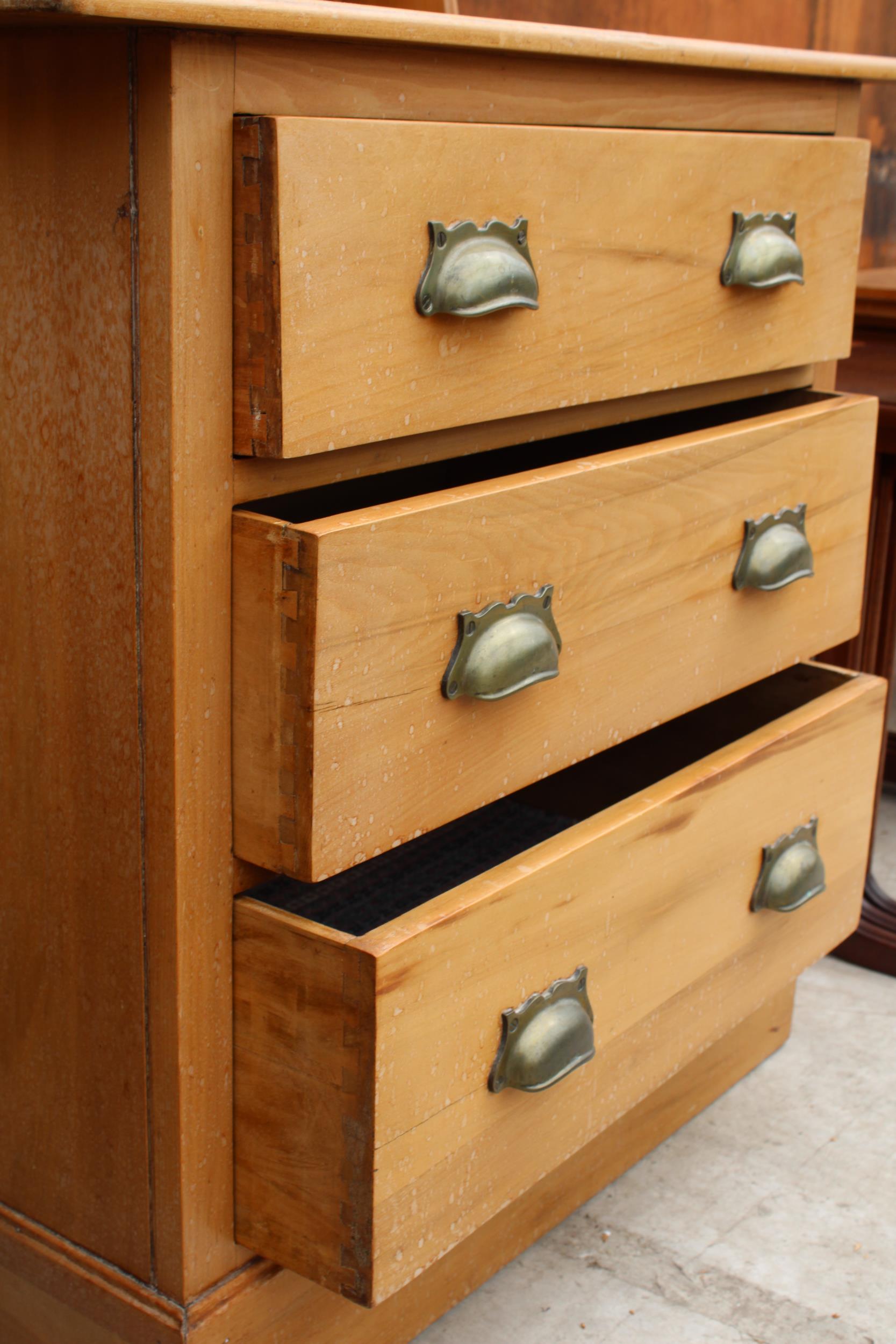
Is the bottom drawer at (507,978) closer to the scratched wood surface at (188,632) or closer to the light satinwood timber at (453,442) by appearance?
the scratched wood surface at (188,632)

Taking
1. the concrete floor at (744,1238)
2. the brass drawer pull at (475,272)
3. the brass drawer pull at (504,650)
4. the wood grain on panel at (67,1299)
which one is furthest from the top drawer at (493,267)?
the concrete floor at (744,1238)

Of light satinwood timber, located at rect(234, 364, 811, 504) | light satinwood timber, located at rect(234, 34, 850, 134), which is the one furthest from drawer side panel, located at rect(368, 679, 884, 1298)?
light satinwood timber, located at rect(234, 34, 850, 134)

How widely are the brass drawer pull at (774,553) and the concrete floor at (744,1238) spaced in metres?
0.48

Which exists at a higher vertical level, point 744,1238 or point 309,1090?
point 309,1090

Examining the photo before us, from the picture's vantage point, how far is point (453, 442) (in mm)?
821

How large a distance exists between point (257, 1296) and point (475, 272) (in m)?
0.59

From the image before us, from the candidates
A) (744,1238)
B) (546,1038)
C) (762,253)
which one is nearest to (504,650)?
(546,1038)

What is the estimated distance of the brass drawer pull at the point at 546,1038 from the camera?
2.76 feet

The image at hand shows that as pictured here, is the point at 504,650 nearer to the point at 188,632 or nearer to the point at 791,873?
the point at 188,632

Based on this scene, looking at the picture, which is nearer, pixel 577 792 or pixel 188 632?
pixel 188 632

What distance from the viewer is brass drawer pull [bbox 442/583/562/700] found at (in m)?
0.78

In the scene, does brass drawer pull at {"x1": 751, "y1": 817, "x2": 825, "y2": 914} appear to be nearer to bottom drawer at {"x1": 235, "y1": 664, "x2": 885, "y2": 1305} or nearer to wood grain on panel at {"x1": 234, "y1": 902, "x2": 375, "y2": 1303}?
bottom drawer at {"x1": 235, "y1": 664, "x2": 885, "y2": 1305}

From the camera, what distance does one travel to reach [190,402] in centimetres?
69

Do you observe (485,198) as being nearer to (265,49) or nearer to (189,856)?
(265,49)
